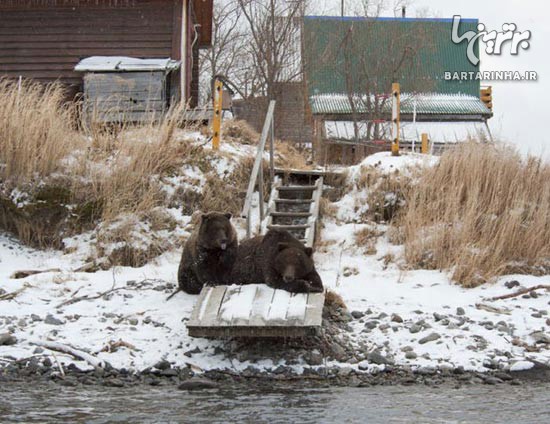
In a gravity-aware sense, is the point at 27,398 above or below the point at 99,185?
below

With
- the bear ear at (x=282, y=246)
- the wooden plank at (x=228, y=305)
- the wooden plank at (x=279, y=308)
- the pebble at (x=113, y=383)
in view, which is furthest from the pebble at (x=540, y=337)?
the pebble at (x=113, y=383)

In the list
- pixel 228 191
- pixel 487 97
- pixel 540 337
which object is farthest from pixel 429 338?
pixel 487 97

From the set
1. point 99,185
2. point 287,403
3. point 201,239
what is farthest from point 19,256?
point 287,403

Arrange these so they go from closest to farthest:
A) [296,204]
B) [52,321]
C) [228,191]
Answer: [52,321], [296,204], [228,191]

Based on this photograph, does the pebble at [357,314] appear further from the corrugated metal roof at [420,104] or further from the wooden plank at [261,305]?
the corrugated metal roof at [420,104]

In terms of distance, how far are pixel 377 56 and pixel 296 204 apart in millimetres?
17248

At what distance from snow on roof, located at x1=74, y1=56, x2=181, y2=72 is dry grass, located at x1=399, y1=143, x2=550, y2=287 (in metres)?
7.42

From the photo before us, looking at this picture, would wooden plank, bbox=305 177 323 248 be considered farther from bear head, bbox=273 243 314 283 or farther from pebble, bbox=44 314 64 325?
pebble, bbox=44 314 64 325

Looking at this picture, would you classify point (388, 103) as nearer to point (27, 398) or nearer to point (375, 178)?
point (375, 178)

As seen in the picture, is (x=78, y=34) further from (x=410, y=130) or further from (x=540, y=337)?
(x=540, y=337)

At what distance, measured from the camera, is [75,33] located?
18594mm

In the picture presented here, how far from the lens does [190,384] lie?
677 cm

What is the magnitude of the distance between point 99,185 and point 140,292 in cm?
315

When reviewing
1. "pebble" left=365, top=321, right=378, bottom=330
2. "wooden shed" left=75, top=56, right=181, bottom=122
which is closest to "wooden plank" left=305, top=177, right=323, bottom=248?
"pebble" left=365, top=321, right=378, bottom=330
